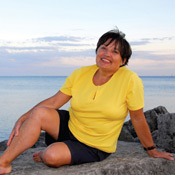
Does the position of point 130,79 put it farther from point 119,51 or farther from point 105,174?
point 105,174

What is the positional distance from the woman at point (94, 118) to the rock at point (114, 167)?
3.2 inches

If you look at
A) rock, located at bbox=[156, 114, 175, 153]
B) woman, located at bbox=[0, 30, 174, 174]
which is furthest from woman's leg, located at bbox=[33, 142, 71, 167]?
rock, located at bbox=[156, 114, 175, 153]

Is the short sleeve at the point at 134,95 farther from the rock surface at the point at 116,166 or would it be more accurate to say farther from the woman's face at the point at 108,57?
the rock surface at the point at 116,166

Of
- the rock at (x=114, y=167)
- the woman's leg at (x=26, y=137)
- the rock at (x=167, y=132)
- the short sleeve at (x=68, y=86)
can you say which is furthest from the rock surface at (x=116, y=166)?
the short sleeve at (x=68, y=86)

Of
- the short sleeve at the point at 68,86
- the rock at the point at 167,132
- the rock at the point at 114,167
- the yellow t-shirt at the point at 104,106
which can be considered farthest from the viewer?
the rock at the point at 167,132

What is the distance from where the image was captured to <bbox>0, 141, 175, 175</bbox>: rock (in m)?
2.76

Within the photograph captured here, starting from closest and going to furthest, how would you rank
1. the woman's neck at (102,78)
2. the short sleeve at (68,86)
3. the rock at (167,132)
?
the woman's neck at (102,78), the short sleeve at (68,86), the rock at (167,132)

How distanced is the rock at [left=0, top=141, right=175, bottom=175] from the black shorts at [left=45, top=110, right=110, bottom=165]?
0.20ft

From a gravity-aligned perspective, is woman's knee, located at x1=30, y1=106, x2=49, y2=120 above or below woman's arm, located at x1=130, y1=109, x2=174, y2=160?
above

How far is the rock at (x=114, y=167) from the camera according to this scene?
9.06 ft

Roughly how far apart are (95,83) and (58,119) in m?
0.53

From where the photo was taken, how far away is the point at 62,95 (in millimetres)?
3270

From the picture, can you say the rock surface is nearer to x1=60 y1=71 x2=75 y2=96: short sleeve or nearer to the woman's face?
x1=60 y1=71 x2=75 y2=96: short sleeve

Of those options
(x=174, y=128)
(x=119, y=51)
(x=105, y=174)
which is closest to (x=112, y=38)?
(x=119, y=51)
